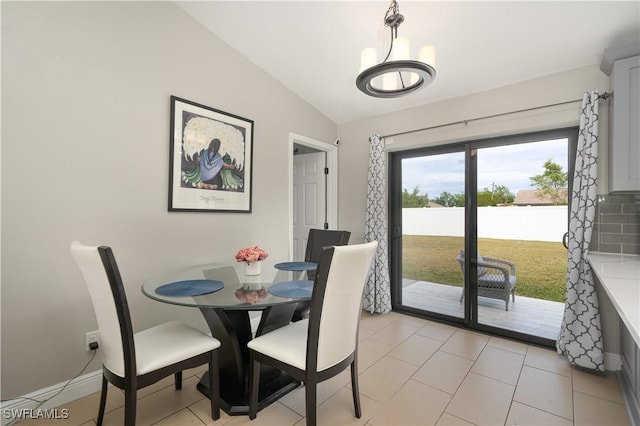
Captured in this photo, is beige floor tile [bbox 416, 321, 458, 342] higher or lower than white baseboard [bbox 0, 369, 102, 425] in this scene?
lower

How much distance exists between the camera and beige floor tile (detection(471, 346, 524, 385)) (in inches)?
84.4

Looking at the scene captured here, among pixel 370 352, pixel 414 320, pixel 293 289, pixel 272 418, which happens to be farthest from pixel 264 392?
pixel 414 320

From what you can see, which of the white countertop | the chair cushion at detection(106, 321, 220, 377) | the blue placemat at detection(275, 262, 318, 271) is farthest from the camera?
the blue placemat at detection(275, 262, 318, 271)

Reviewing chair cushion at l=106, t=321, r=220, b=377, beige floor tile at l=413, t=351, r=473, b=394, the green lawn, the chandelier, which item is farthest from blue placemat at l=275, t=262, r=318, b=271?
the green lawn

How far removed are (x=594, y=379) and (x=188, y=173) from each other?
3.49m

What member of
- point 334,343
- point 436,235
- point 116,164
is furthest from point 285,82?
point 334,343

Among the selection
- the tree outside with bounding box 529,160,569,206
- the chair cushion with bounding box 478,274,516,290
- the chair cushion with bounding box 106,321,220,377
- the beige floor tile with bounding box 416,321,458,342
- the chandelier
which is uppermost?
the chandelier

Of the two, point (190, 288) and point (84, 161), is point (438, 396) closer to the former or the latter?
point (190, 288)

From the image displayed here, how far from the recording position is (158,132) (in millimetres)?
Result: 2248

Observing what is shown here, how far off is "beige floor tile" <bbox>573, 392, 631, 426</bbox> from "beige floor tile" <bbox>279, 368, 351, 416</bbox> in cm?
139

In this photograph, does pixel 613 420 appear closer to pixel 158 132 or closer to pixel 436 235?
pixel 436 235

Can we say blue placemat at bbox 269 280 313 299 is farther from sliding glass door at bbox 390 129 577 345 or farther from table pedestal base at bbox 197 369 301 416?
sliding glass door at bbox 390 129 577 345

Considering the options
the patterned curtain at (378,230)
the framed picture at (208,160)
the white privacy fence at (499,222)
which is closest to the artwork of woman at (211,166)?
the framed picture at (208,160)

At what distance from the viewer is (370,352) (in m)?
2.52
